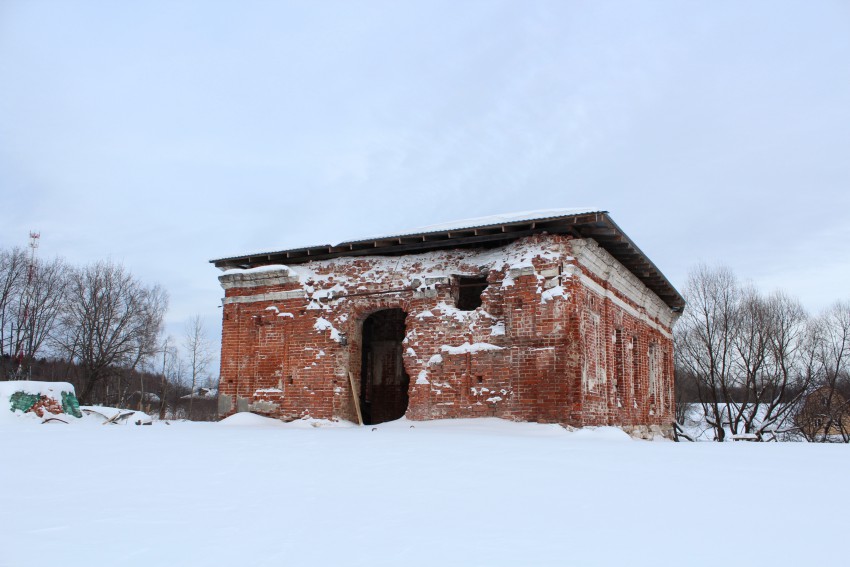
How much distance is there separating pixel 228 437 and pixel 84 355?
1013 inches

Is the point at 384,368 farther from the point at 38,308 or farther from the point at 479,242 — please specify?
the point at 38,308

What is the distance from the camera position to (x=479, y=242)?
12586mm

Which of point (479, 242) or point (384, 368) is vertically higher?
point (479, 242)

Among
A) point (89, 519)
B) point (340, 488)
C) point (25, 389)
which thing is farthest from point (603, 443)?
point (25, 389)

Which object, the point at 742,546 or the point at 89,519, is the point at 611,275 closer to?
the point at 742,546

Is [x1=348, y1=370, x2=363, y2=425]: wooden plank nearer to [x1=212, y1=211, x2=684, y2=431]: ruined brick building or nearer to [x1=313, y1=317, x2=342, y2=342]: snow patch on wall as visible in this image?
[x1=212, y1=211, x2=684, y2=431]: ruined brick building

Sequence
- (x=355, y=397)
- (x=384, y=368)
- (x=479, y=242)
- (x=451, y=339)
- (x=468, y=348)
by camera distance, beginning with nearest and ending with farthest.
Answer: (x=468, y=348), (x=451, y=339), (x=479, y=242), (x=355, y=397), (x=384, y=368)

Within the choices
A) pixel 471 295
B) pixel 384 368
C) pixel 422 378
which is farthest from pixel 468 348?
pixel 384 368

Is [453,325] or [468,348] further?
[453,325]

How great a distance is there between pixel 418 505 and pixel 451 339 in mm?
7451

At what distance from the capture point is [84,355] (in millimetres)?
31688

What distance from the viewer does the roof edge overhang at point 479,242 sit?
459 inches

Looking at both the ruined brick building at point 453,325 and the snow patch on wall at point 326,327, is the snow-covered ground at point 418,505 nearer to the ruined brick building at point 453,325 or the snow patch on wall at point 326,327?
the ruined brick building at point 453,325

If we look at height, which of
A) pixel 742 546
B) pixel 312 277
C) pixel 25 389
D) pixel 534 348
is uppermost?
pixel 312 277
